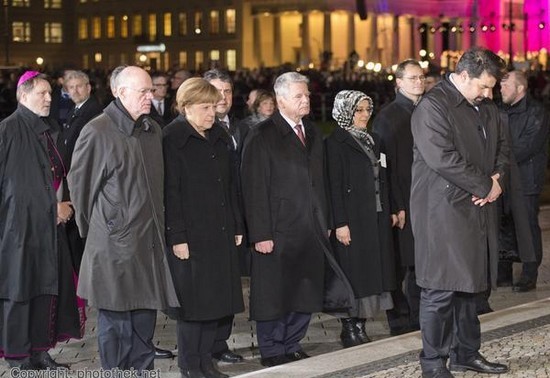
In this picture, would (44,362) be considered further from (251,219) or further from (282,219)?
(282,219)

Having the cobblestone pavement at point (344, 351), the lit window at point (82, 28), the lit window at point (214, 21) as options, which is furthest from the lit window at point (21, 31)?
the cobblestone pavement at point (344, 351)

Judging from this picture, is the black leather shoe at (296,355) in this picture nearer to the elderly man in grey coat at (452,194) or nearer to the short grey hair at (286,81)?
the elderly man in grey coat at (452,194)

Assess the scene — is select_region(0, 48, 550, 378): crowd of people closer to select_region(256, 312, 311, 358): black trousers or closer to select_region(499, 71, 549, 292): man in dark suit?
select_region(256, 312, 311, 358): black trousers

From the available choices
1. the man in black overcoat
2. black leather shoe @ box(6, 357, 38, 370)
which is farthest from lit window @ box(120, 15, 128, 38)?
black leather shoe @ box(6, 357, 38, 370)

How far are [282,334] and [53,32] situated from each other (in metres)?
139

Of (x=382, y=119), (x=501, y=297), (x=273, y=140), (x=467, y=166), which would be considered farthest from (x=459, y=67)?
(x=501, y=297)

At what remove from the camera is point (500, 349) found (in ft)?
32.6

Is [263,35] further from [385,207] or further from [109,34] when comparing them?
[385,207]

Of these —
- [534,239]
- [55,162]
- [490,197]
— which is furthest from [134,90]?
[534,239]

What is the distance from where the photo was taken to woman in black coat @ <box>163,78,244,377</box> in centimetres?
912

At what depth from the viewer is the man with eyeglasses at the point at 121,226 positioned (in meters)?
8.50

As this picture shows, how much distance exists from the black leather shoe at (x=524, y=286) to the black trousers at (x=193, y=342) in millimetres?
5091

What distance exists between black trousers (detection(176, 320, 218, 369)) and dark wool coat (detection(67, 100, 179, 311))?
65 centimetres

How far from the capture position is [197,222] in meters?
9.17
